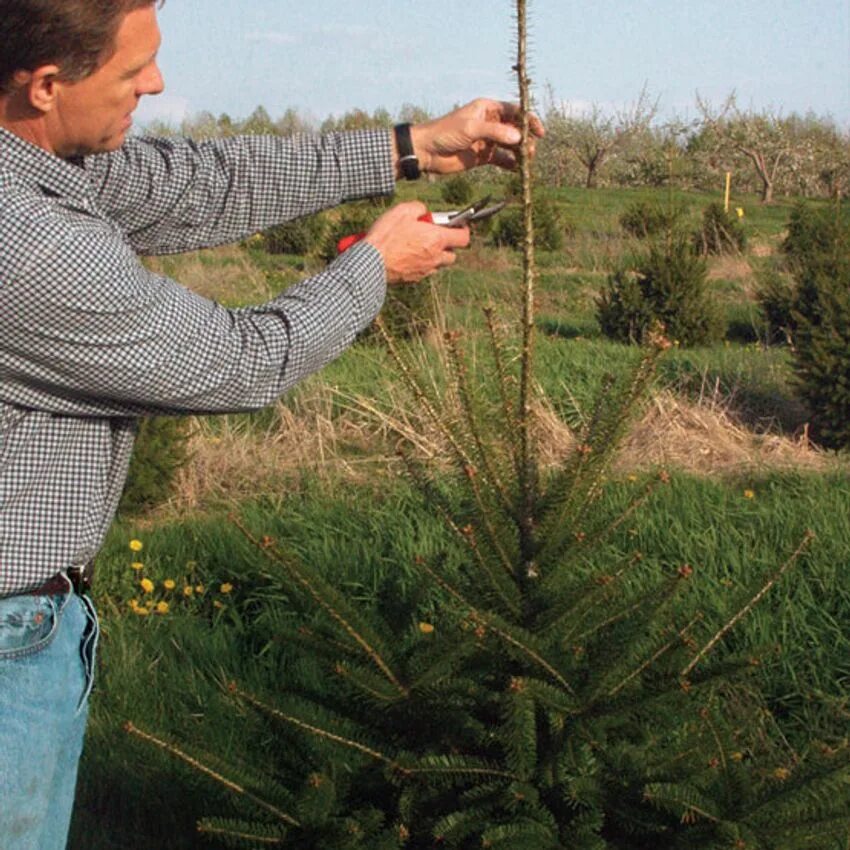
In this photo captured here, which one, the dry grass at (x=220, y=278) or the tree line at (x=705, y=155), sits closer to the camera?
the dry grass at (x=220, y=278)

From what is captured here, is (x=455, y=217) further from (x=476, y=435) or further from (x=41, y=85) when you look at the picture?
(x=41, y=85)

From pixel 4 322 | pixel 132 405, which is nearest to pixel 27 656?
pixel 132 405

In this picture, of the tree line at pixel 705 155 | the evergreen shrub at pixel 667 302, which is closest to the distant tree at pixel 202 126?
the tree line at pixel 705 155

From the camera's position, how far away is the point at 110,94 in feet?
6.27

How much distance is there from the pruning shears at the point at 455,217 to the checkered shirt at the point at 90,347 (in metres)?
0.16

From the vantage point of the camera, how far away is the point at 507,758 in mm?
2377

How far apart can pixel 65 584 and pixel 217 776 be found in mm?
567

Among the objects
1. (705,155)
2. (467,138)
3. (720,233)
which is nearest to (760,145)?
(705,155)

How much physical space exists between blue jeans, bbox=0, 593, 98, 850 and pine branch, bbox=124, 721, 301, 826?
23cm

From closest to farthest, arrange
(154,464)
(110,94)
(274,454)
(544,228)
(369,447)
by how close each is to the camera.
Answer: (110,94) < (154,464) < (274,454) < (369,447) < (544,228)

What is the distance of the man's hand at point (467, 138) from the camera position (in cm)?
259

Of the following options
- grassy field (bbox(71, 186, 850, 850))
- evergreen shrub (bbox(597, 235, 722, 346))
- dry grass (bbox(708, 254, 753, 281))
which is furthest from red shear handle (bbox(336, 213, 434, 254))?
dry grass (bbox(708, 254, 753, 281))

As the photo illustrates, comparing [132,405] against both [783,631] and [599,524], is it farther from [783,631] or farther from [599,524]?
[783,631]

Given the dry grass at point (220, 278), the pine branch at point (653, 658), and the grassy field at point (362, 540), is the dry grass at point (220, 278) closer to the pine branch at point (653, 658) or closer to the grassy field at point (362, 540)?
the grassy field at point (362, 540)
